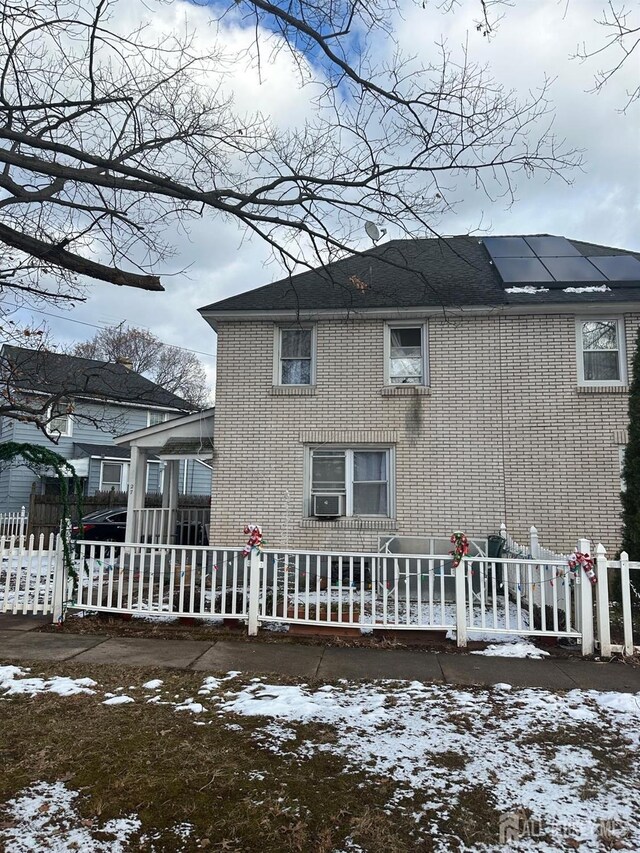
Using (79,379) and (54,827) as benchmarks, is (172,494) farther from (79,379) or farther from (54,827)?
(79,379)

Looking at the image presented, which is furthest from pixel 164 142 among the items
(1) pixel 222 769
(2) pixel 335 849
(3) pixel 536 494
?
(3) pixel 536 494

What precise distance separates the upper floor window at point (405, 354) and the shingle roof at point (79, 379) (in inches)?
207

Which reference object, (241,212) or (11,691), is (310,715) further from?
(241,212)

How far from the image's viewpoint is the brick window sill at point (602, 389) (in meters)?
10.5

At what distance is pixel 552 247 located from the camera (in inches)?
517

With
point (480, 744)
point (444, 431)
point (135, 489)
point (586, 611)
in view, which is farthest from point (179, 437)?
point (480, 744)

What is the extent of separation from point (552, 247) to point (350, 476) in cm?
737

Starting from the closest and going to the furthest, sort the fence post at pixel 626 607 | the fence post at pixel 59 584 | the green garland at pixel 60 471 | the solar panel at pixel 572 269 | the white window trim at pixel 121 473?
the fence post at pixel 626 607
the fence post at pixel 59 584
the green garland at pixel 60 471
the solar panel at pixel 572 269
the white window trim at pixel 121 473

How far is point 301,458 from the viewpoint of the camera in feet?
36.8

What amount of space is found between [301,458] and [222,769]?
7.90 metres

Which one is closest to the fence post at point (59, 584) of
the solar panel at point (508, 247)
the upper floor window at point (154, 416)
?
the solar panel at point (508, 247)

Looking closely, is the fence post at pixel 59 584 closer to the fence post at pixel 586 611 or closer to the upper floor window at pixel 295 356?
the upper floor window at pixel 295 356

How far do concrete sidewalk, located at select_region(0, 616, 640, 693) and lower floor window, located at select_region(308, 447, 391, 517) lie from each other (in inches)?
186

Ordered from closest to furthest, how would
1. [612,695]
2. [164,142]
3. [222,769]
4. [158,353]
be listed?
[222,769] → [612,695] → [164,142] → [158,353]
